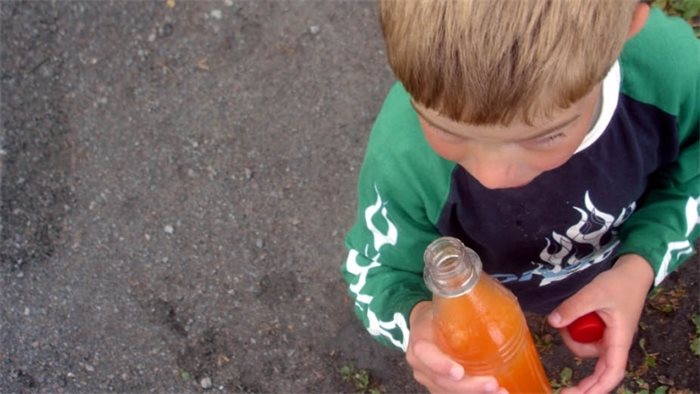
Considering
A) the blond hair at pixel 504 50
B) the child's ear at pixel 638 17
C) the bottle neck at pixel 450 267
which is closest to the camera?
the blond hair at pixel 504 50

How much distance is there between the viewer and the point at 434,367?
1.14 m

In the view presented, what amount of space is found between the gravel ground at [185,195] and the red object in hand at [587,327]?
0.93 metres

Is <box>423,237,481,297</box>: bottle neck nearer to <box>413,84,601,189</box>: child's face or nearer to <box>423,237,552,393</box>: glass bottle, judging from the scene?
<box>423,237,552,393</box>: glass bottle

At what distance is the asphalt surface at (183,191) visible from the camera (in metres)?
2.31

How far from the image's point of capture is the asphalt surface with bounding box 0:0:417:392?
7.57 ft

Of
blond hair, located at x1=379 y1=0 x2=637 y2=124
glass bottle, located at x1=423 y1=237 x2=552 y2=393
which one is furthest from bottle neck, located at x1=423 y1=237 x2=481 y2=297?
blond hair, located at x1=379 y1=0 x2=637 y2=124

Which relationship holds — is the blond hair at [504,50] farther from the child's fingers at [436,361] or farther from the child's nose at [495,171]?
the child's fingers at [436,361]

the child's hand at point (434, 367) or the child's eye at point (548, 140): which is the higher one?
the child's eye at point (548, 140)

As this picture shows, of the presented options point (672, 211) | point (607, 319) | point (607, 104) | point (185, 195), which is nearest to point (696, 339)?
point (672, 211)

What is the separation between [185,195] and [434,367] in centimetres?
150

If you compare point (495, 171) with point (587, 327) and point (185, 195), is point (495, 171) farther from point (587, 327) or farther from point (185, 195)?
point (185, 195)

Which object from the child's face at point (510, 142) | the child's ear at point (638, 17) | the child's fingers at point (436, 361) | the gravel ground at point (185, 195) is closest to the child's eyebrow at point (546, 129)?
the child's face at point (510, 142)

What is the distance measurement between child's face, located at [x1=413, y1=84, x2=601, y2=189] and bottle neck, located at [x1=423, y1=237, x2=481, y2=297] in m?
0.10

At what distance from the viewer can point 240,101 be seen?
254 centimetres
